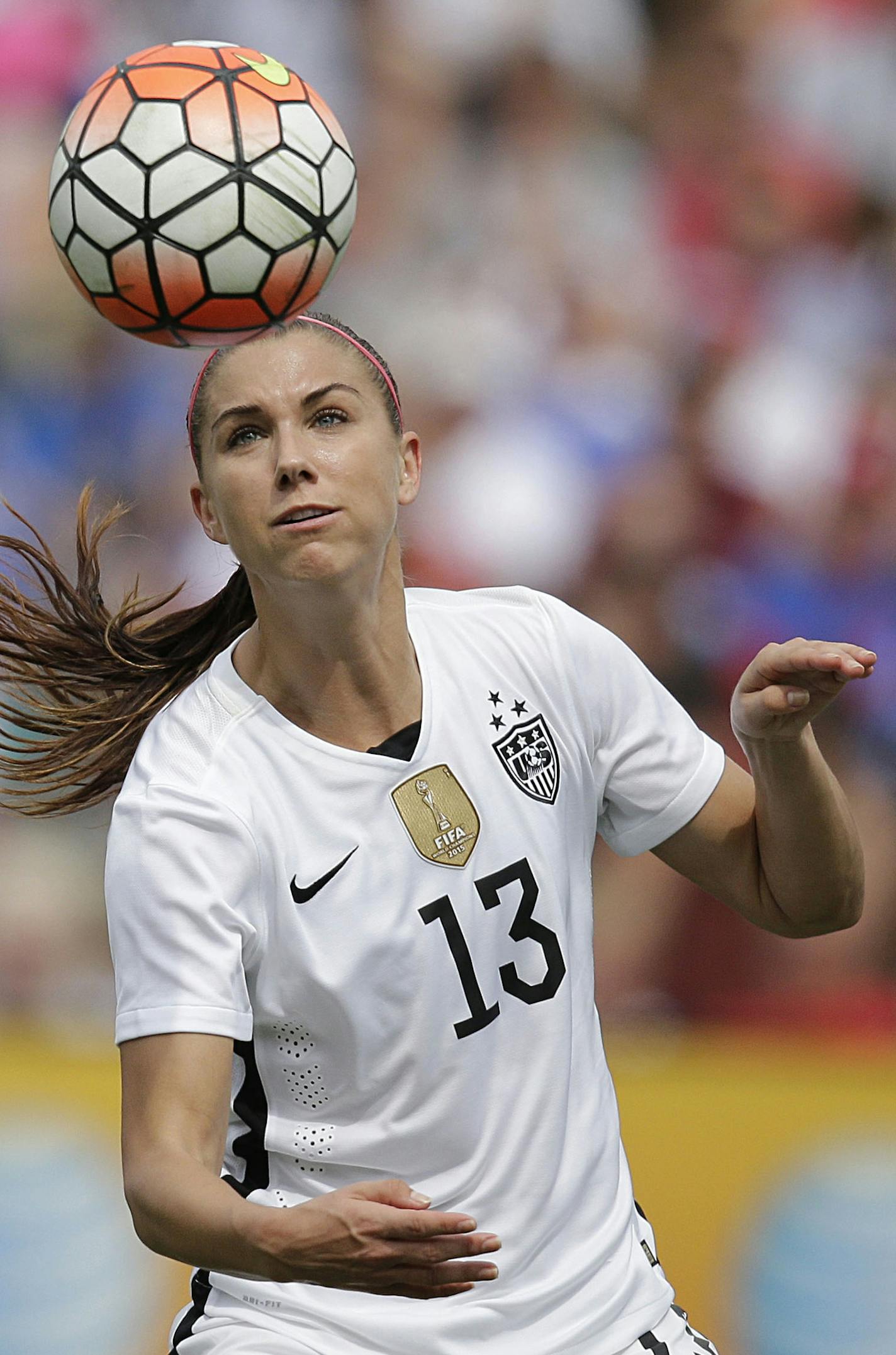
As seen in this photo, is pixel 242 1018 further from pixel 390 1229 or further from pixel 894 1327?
pixel 894 1327

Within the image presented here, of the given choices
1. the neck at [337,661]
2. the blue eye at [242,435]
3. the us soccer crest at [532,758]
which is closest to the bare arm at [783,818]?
the us soccer crest at [532,758]

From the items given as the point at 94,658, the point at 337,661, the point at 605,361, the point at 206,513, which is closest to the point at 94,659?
the point at 94,658

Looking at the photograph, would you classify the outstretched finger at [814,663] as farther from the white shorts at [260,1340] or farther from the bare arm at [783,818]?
the white shorts at [260,1340]

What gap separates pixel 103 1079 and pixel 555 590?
7.54ft

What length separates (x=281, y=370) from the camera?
2713 millimetres

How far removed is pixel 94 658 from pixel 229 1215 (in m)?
1.28

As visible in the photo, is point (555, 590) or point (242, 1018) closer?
point (242, 1018)

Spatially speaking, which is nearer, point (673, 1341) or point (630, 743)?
point (673, 1341)

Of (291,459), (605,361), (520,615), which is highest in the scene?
(605,361)

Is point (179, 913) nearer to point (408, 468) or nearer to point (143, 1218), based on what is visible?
point (143, 1218)

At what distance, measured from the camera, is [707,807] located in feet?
9.98

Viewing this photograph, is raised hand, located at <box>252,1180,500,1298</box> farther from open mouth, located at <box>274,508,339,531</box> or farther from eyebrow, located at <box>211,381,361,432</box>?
eyebrow, located at <box>211,381,361,432</box>

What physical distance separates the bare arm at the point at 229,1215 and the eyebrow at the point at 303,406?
1.01 meters

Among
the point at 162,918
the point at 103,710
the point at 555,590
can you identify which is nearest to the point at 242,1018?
the point at 162,918
